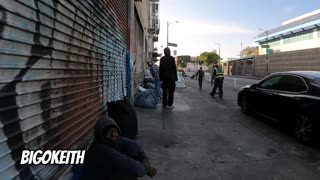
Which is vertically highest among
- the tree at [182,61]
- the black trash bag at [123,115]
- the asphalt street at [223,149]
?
the tree at [182,61]

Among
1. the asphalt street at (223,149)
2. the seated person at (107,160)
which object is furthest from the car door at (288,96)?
the seated person at (107,160)

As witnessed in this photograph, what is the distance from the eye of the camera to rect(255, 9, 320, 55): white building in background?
6856 cm

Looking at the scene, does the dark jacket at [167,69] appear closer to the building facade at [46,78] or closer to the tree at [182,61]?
the building facade at [46,78]

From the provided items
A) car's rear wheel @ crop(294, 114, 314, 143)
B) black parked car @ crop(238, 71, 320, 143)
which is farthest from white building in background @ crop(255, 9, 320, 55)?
car's rear wheel @ crop(294, 114, 314, 143)

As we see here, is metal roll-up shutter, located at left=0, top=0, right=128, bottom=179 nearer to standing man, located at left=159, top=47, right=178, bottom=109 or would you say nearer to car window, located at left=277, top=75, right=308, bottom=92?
car window, located at left=277, top=75, right=308, bottom=92

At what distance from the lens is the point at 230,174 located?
17.2 ft

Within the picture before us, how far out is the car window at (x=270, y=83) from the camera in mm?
9091

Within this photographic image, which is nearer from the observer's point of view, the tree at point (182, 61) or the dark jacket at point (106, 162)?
the dark jacket at point (106, 162)

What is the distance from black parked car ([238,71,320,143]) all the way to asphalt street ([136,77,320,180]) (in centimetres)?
32

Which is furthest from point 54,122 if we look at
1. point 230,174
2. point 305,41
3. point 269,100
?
point 305,41

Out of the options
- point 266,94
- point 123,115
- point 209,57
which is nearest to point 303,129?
point 266,94

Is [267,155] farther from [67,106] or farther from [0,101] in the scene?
[0,101]

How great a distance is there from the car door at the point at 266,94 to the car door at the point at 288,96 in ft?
0.64

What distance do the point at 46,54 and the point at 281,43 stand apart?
288 feet
